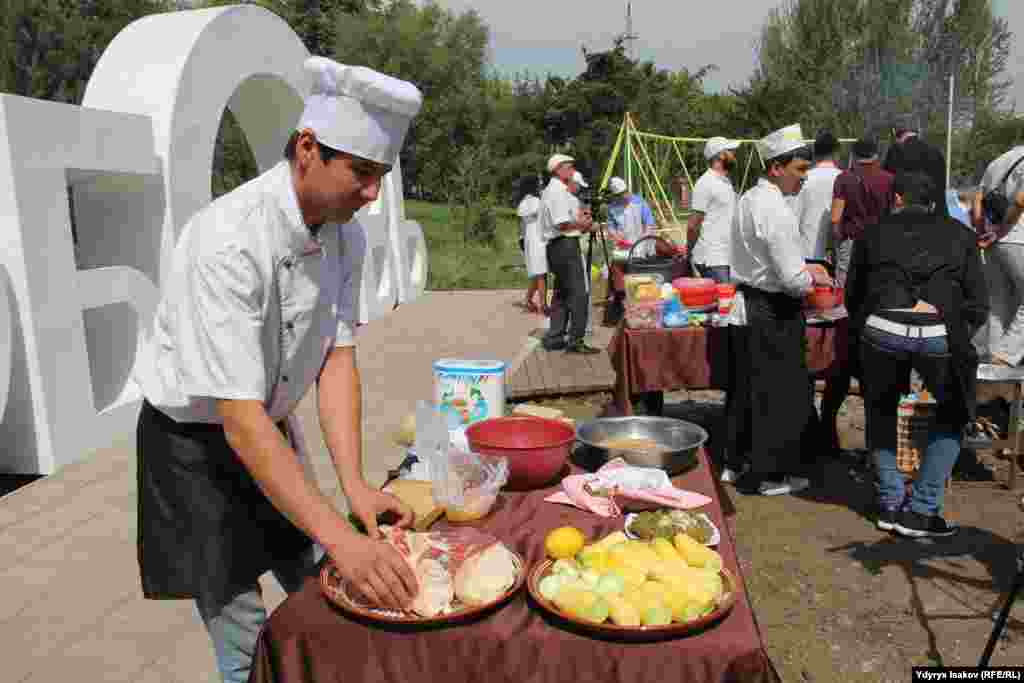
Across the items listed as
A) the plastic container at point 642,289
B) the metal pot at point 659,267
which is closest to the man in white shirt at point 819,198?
the metal pot at point 659,267

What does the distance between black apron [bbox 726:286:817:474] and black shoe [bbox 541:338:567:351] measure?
3578mm

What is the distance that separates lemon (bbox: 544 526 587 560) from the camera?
1729 millimetres

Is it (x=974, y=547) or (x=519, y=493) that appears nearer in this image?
(x=519, y=493)

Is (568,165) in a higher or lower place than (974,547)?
higher

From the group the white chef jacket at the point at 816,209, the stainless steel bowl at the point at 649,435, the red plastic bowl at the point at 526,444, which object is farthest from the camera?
the white chef jacket at the point at 816,209

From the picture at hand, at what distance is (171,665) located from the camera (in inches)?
118

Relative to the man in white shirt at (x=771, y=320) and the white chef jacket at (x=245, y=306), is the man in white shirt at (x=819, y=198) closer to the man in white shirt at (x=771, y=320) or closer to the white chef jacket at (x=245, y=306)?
the man in white shirt at (x=771, y=320)

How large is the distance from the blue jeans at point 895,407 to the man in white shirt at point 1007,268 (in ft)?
4.92

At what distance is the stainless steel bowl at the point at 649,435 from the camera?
2301 mm

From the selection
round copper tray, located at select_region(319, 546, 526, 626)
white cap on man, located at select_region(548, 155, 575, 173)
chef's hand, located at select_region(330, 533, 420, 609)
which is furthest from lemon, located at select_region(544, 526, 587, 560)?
white cap on man, located at select_region(548, 155, 575, 173)

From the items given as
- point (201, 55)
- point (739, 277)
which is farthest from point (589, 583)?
point (201, 55)

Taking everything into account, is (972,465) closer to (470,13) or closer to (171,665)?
(171,665)

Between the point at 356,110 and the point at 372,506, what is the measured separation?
2.77 ft

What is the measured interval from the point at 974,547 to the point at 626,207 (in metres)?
5.90
